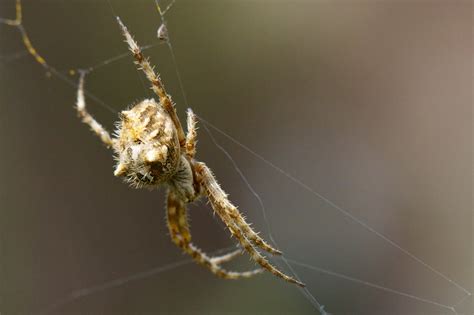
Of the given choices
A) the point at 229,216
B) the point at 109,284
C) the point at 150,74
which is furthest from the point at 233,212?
the point at 109,284

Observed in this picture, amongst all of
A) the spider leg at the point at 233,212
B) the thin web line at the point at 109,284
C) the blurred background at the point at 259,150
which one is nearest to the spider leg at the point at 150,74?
the spider leg at the point at 233,212

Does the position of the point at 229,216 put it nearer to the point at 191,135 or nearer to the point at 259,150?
the point at 191,135

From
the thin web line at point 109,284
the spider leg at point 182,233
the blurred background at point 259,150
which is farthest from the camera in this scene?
the thin web line at point 109,284

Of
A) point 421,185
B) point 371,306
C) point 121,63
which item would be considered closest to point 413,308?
point 371,306

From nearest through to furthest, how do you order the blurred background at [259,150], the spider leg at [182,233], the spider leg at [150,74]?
1. the spider leg at [150,74]
2. the spider leg at [182,233]
3. the blurred background at [259,150]

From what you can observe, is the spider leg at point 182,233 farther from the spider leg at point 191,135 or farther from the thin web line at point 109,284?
the thin web line at point 109,284

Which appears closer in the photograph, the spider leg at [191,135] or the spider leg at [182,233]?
the spider leg at [191,135]

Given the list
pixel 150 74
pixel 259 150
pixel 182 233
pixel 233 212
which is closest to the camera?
pixel 150 74
